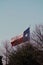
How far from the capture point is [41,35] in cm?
4122

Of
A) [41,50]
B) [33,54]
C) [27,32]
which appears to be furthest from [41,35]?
[27,32]

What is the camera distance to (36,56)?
32.2 m

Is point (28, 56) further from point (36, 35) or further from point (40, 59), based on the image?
point (36, 35)

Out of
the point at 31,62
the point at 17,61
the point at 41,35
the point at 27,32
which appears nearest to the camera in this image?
the point at 27,32

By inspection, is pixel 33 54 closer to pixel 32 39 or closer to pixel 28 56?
pixel 28 56

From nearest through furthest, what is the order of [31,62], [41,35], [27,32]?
[27,32], [31,62], [41,35]

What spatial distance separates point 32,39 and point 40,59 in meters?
9.88

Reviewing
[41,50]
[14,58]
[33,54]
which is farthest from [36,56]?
[14,58]

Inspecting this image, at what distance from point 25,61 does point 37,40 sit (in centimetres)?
934

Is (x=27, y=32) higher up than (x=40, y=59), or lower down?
higher up

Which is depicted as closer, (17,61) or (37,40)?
(17,61)

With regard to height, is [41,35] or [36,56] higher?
[41,35]

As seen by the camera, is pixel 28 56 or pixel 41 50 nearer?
pixel 28 56

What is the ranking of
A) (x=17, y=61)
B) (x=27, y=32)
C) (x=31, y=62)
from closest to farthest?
1. (x=27, y=32)
2. (x=31, y=62)
3. (x=17, y=61)
